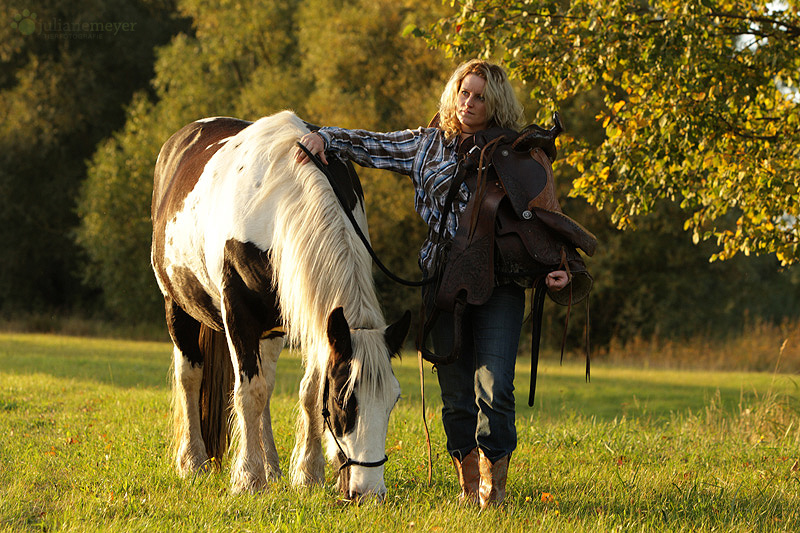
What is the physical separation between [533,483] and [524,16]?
14.5 feet

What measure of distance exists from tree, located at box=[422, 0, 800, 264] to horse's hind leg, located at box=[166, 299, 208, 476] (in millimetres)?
3633

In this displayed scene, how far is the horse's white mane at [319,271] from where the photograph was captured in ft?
12.2

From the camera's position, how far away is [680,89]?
6738 mm

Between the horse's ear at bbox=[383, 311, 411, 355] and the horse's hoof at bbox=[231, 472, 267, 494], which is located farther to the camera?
the horse's hoof at bbox=[231, 472, 267, 494]

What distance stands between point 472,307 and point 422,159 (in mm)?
811

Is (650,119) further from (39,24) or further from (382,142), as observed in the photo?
(39,24)

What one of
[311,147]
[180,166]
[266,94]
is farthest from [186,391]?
[266,94]

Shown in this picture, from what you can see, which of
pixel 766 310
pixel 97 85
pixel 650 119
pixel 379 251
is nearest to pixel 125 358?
pixel 379 251

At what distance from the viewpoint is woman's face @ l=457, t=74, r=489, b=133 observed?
3.92 metres

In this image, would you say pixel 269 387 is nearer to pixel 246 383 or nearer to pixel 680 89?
pixel 246 383

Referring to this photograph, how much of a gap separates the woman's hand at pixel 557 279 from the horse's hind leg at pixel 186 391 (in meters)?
2.56

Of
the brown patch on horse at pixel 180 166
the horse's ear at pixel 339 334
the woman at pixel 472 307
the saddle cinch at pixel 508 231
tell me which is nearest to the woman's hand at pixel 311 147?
the woman at pixel 472 307

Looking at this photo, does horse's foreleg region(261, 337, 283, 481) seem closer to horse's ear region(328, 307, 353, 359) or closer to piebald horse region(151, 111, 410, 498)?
piebald horse region(151, 111, 410, 498)

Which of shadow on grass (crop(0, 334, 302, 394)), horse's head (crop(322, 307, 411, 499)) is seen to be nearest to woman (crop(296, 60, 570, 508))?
horse's head (crop(322, 307, 411, 499))
